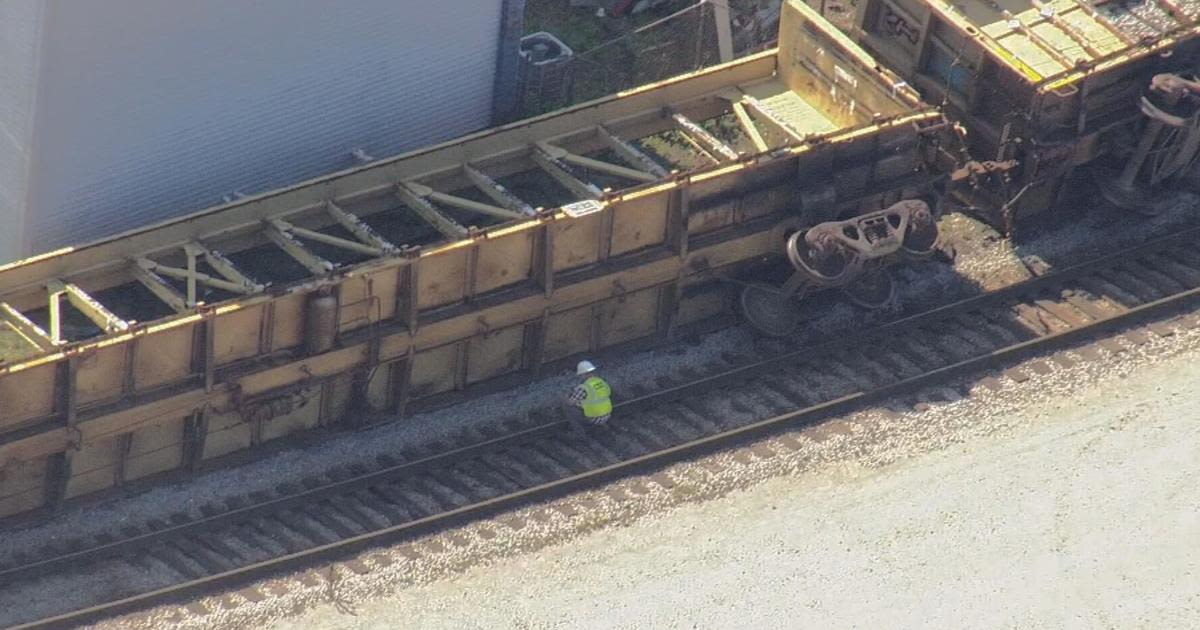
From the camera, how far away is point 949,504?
19062 mm

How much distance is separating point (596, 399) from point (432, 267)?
6.70ft

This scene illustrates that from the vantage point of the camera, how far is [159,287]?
1905 centimetres

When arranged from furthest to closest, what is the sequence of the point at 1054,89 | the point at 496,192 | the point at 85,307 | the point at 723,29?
the point at 723,29 → the point at 1054,89 → the point at 496,192 → the point at 85,307

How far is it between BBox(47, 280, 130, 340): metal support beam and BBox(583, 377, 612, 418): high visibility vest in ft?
14.4

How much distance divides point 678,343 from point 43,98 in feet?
22.2

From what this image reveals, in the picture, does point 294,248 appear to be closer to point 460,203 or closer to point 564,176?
point 460,203

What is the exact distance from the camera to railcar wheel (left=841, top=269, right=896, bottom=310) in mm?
21328

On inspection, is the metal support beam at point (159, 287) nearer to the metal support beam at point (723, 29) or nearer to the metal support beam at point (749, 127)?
the metal support beam at point (749, 127)

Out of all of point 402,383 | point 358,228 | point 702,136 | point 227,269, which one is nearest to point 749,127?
point 702,136

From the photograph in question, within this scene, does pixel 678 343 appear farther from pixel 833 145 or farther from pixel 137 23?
pixel 137 23

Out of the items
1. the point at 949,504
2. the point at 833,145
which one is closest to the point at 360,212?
the point at 833,145

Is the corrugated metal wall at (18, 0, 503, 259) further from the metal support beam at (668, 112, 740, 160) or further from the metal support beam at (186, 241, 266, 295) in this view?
the metal support beam at (668, 112, 740, 160)

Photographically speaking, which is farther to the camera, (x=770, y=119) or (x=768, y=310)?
(x=770, y=119)

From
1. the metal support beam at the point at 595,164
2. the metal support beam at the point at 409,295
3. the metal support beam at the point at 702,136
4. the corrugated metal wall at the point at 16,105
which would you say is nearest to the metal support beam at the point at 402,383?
the metal support beam at the point at 409,295
